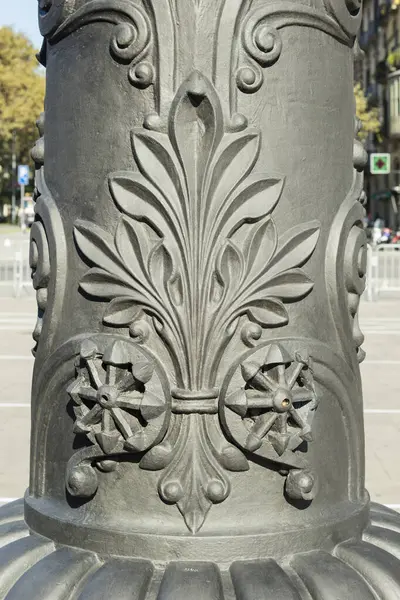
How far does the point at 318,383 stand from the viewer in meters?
2.08

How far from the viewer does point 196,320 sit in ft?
6.50

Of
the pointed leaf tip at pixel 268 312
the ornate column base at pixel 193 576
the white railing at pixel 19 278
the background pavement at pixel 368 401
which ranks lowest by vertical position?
the background pavement at pixel 368 401

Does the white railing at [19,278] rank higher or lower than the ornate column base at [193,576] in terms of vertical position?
higher

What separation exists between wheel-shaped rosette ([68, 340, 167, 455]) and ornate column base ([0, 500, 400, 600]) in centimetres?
25

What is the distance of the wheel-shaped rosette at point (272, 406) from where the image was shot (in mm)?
1931

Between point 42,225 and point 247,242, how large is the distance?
52cm

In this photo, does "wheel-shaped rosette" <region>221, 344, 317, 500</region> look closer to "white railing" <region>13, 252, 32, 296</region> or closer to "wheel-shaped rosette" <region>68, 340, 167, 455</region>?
"wheel-shaped rosette" <region>68, 340, 167, 455</region>

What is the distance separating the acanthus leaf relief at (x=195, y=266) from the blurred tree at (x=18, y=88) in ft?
144

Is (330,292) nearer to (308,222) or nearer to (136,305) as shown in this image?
(308,222)

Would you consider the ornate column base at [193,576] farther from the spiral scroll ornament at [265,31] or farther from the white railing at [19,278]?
the white railing at [19,278]

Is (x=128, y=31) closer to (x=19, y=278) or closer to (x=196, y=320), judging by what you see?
(x=196, y=320)

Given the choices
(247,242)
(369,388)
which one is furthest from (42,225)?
(369,388)

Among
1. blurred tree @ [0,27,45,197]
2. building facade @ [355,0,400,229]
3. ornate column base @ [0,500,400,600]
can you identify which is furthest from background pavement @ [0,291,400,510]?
blurred tree @ [0,27,45,197]

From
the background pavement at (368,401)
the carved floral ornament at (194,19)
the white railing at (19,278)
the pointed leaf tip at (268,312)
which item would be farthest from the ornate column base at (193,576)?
the white railing at (19,278)
